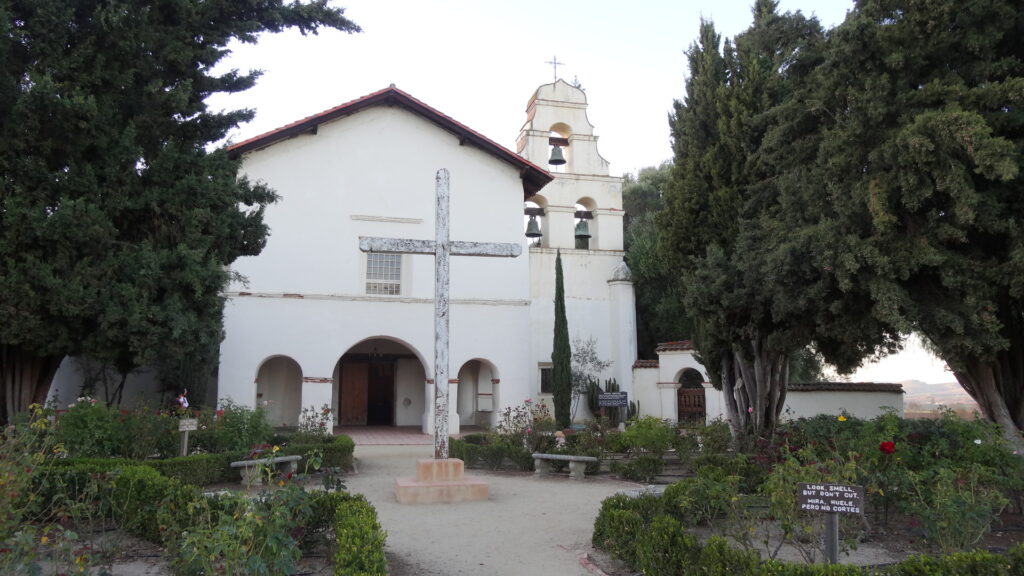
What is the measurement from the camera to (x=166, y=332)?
10.5 metres

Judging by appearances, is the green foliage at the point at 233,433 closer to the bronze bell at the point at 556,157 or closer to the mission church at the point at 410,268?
the mission church at the point at 410,268

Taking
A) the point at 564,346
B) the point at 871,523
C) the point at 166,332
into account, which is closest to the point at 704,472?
the point at 871,523

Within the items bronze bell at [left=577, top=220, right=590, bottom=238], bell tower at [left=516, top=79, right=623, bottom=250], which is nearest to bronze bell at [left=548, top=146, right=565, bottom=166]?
bell tower at [left=516, top=79, right=623, bottom=250]

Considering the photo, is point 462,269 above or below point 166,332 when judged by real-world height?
above

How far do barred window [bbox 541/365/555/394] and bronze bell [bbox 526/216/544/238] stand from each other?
436cm

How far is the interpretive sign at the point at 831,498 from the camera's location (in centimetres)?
445

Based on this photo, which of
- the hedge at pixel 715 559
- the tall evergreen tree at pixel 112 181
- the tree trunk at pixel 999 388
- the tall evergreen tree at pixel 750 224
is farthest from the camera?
the tall evergreen tree at pixel 112 181

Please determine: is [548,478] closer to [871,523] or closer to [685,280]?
[685,280]

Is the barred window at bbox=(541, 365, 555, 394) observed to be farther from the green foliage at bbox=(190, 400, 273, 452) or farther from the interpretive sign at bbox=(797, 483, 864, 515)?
the interpretive sign at bbox=(797, 483, 864, 515)

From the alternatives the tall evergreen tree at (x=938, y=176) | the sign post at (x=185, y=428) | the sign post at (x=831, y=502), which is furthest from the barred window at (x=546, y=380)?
the sign post at (x=831, y=502)

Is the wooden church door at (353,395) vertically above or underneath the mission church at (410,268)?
underneath

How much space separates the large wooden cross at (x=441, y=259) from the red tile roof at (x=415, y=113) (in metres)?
10.4

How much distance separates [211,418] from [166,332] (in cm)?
196

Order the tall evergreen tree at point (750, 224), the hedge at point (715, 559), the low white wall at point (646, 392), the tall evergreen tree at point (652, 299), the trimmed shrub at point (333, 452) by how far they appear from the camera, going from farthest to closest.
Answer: the tall evergreen tree at point (652, 299)
the low white wall at point (646, 392)
the trimmed shrub at point (333, 452)
the tall evergreen tree at point (750, 224)
the hedge at point (715, 559)
